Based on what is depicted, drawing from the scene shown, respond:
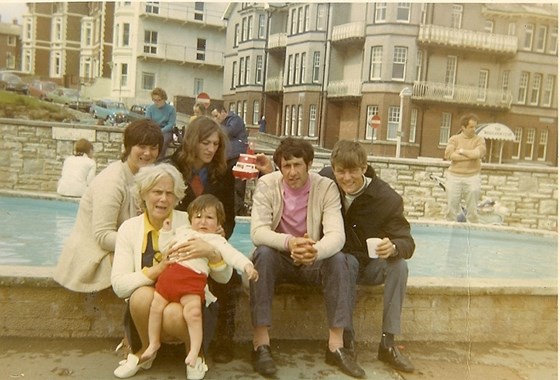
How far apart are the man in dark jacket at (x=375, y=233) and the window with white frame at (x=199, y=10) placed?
1009 millimetres

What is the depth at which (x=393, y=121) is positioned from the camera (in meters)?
3.22

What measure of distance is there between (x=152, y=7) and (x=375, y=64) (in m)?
1.33

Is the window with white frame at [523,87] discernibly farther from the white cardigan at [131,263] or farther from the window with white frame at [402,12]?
the white cardigan at [131,263]

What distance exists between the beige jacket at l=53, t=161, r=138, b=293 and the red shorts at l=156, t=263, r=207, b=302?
34 centimetres

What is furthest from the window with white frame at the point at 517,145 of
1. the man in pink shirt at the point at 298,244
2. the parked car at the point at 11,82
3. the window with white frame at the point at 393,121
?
the parked car at the point at 11,82

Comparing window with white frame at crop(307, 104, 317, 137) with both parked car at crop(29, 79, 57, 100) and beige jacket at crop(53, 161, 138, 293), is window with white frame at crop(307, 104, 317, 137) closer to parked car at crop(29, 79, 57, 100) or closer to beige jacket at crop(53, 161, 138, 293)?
beige jacket at crop(53, 161, 138, 293)

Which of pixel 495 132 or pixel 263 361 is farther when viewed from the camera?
pixel 495 132

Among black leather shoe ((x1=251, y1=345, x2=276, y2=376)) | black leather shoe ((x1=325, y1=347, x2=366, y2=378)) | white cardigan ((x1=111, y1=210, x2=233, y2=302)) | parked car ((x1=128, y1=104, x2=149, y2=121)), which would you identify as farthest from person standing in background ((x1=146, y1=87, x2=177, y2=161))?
black leather shoe ((x1=325, y1=347, x2=366, y2=378))

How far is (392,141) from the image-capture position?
3.41 m

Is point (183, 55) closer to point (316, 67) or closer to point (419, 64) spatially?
point (316, 67)

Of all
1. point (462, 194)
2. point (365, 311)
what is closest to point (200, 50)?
point (365, 311)

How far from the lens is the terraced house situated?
9.47ft

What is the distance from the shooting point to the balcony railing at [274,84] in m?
3.21

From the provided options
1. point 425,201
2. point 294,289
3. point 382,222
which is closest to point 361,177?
point 382,222
